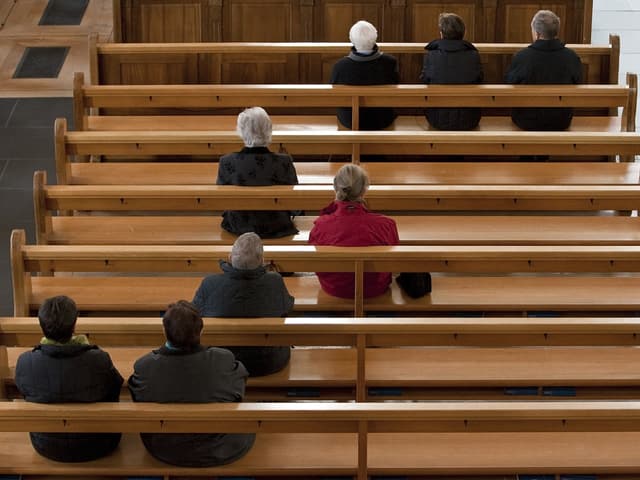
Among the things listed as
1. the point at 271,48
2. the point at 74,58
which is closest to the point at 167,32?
the point at 271,48

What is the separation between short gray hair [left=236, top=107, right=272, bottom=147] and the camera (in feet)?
22.5

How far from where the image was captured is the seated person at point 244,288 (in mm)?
5691

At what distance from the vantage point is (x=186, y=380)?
5121 millimetres

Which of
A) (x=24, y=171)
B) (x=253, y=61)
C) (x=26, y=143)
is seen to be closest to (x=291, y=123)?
(x=253, y=61)

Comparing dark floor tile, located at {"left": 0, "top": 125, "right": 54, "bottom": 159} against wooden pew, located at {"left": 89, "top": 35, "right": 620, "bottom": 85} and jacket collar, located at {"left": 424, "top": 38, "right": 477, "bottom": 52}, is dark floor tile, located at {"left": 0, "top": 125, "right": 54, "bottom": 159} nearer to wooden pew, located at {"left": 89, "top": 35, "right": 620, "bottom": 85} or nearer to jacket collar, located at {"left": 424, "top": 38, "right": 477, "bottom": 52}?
wooden pew, located at {"left": 89, "top": 35, "right": 620, "bottom": 85}

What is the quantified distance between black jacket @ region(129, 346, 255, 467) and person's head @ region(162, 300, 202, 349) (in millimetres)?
56

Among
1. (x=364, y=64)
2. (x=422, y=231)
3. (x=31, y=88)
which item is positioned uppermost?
(x=364, y=64)

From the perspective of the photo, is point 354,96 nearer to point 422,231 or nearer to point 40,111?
point 422,231

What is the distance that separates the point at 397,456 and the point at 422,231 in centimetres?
202

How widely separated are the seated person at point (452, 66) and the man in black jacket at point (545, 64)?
28 cm

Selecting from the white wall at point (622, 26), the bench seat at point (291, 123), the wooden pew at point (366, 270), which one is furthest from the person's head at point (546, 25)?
the white wall at point (622, 26)

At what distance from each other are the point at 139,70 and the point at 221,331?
4.00 metres

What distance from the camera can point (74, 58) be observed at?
1138cm

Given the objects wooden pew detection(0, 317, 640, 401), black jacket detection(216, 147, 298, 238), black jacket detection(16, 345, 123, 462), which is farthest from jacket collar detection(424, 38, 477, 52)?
black jacket detection(16, 345, 123, 462)
